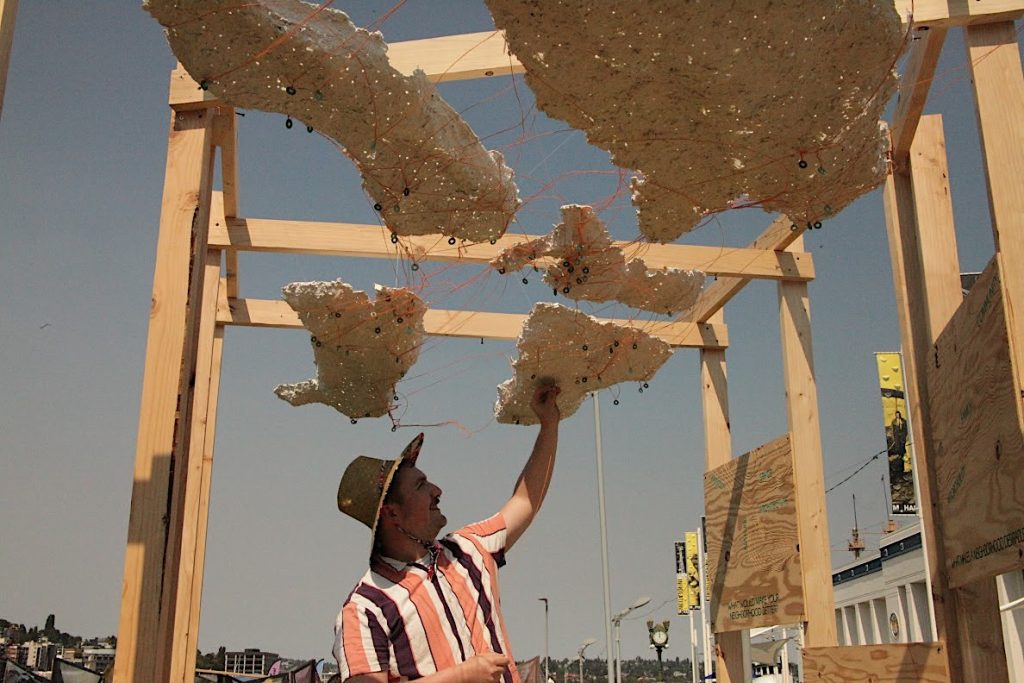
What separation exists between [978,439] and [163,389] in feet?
7.27

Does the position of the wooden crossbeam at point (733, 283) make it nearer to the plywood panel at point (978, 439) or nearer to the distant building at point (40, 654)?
the plywood panel at point (978, 439)

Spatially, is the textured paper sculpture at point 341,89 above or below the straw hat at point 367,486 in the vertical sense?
above

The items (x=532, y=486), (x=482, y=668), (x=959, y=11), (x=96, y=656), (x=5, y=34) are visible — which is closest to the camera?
(x=5, y=34)

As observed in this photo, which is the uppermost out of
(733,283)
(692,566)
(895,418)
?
(895,418)

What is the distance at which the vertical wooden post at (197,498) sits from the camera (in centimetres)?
445

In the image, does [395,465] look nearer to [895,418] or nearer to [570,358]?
[570,358]

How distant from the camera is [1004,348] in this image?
92.1 inches

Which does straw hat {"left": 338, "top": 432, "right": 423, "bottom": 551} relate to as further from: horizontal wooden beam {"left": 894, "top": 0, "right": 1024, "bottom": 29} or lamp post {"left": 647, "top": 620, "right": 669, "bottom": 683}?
lamp post {"left": 647, "top": 620, "right": 669, "bottom": 683}

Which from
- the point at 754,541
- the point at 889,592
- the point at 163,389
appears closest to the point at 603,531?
the point at 754,541

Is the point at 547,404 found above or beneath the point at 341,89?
beneath

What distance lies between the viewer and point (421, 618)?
2.01 m

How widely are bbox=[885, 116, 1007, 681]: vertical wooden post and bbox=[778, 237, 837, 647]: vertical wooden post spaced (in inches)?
52.2

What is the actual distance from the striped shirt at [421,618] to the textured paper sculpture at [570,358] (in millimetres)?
915

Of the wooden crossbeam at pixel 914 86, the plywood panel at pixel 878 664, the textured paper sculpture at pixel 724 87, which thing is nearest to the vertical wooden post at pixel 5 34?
the textured paper sculpture at pixel 724 87
